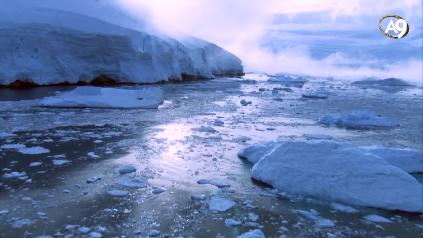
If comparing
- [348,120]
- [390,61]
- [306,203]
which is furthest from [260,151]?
[390,61]

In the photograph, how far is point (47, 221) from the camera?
3293mm

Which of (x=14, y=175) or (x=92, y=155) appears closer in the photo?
(x=14, y=175)

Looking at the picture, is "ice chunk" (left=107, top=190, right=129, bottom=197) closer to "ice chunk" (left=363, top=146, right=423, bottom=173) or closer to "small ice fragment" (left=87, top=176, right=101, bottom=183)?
"small ice fragment" (left=87, top=176, right=101, bottom=183)

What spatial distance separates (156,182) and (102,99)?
623 centimetres

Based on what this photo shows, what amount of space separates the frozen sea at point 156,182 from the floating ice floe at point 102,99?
1.14 meters

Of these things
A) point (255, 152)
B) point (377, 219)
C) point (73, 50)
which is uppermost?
point (73, 50)

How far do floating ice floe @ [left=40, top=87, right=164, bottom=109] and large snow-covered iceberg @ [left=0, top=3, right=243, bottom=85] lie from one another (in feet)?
12.5

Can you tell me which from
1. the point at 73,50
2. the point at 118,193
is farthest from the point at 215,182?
the point at 73,50

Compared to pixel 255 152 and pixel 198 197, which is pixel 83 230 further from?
pixel 255 152

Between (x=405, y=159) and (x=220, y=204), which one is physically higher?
(x=405, y=159)

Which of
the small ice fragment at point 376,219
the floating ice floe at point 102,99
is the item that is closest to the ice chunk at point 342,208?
the small ice fragment at point 376,219

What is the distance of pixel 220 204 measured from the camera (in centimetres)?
377

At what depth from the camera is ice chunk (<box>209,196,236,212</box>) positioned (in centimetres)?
370

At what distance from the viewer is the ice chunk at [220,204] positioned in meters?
3.70
